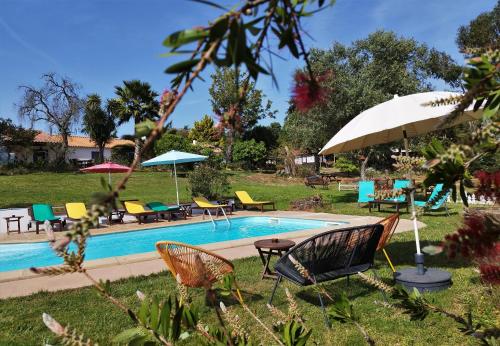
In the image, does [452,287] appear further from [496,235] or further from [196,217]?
[196,217]

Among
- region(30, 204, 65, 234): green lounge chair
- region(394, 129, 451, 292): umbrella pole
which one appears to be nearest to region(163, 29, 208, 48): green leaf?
region(394, 129, 451, 292): umbrella pole

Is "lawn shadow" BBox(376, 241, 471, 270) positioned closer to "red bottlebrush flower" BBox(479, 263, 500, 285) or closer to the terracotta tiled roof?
"red bottlebrush flower" BBox(479, 263, 500, 285)

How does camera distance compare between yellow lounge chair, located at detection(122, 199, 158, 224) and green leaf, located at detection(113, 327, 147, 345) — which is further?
yellow lounge chair, located at detection(122, 199, 158, 224)

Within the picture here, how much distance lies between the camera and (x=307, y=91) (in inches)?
35.1

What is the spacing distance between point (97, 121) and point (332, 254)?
38.6 m

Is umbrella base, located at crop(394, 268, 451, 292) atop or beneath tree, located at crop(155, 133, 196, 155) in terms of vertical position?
beneath

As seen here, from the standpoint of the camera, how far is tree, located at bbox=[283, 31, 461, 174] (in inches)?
845

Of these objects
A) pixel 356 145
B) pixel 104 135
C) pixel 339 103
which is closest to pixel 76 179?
pixel 104 135

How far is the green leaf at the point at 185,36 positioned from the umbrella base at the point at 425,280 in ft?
17.6

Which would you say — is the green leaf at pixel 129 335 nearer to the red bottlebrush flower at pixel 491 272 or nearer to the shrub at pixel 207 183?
the red bottlebrush flower at pixel 491 272

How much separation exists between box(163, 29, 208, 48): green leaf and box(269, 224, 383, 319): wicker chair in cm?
407

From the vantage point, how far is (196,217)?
51.0ft

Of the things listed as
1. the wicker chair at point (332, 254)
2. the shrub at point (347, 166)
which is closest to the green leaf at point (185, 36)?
the wicker chair at point (332, 254)

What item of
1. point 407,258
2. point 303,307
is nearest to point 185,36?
point 303,307
